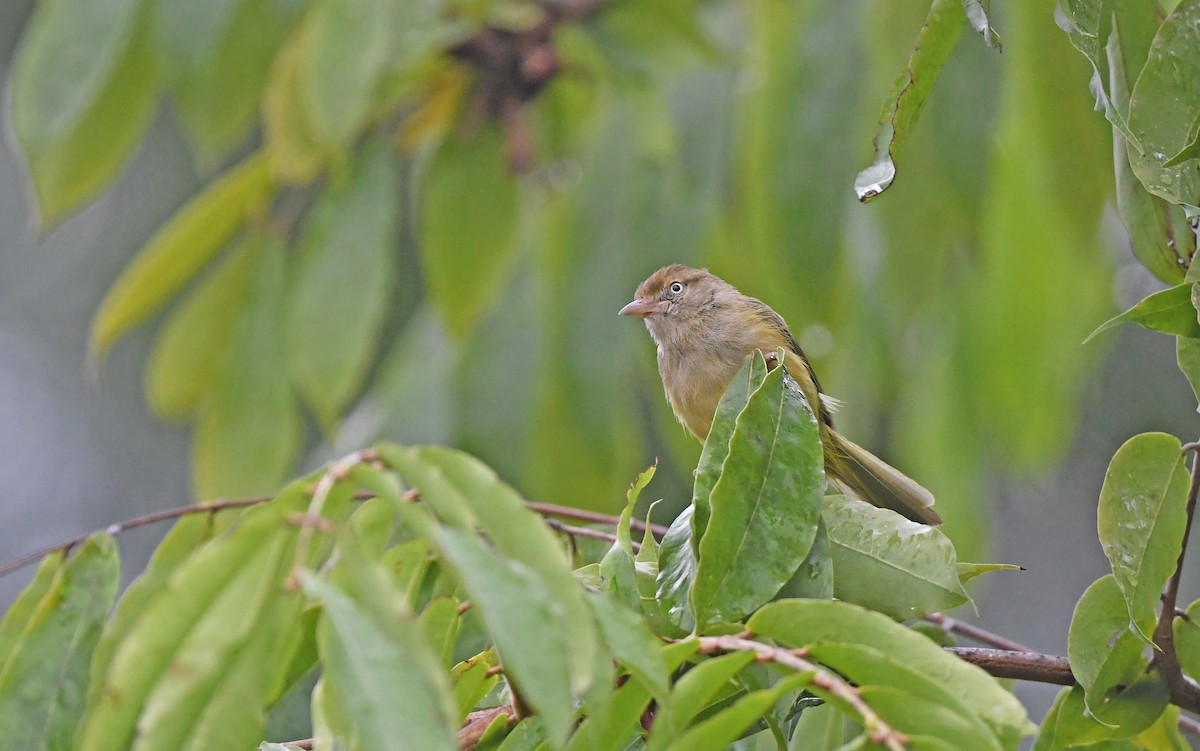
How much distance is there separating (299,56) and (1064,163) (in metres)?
2.13

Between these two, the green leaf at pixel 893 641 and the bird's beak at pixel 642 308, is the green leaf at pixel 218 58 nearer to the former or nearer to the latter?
the bird's beak at pixel 642 308

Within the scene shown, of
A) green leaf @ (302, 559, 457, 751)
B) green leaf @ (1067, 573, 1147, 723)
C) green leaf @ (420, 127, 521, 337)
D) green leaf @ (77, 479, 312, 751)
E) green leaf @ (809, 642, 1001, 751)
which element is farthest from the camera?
green leaf @ (420, 127, 521, 337)

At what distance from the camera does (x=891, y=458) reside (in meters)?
5.65

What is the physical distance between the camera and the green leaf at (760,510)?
167 centimetres

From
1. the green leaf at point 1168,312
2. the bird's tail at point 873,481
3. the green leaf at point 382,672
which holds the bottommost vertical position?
the bird's tail at point 873,481

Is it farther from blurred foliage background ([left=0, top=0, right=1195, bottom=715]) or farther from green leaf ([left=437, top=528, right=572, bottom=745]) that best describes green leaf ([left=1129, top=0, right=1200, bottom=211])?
blurred foliage background ([left=0, top=0, right=1195, bottom=715])

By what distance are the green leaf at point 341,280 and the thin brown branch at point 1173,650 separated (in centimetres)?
244

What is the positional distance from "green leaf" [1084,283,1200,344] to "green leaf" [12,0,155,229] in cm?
266

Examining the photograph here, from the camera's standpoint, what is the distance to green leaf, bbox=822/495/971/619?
1744mm

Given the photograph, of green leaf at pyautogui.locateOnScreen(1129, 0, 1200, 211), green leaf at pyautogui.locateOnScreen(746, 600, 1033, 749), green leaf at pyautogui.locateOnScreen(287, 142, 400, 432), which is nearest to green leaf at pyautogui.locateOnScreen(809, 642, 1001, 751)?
green leaf at pyautogui.locateOnScreen(746, 600, 1033, 749)

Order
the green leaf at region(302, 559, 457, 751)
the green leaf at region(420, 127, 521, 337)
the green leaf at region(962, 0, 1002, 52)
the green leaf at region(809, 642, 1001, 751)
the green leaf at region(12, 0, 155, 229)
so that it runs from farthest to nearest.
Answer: the green leaf at region(420, 127, 521, 337) → the green leaf at region(12, 0, 155, 229) → the green leaf at region(962, 0, 1002, 52) → the green leaf at region(809, 642, 1001, 751) → the green leaf at region(302, 559, 457, 751)

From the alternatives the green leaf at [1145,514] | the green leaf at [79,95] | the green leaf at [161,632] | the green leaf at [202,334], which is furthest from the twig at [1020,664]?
the green leaf at [202,334]

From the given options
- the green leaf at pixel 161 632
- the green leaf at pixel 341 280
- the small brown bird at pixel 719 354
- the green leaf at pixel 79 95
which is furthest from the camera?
the green leaf at pixel 341 280

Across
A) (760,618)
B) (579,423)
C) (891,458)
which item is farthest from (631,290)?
(760,618)
